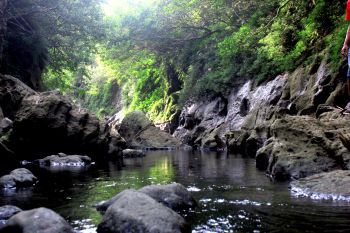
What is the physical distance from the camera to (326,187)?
7137 millimetres

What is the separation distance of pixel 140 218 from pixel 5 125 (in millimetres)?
11430

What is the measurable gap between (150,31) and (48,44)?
8819 mm

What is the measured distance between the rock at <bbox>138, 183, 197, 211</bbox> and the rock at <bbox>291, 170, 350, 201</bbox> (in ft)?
6.82

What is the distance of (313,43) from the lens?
19.0 m

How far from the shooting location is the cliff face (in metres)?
9.22

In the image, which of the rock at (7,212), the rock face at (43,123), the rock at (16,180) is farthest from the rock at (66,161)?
the rock at (7,212)

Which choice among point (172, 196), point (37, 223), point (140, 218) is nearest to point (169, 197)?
point (172, 196)

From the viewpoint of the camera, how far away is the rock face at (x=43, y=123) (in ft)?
50.9

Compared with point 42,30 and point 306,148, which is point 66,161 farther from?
point 306,148

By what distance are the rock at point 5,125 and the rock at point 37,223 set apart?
10.4 m

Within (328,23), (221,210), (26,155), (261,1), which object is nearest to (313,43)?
(328,23)

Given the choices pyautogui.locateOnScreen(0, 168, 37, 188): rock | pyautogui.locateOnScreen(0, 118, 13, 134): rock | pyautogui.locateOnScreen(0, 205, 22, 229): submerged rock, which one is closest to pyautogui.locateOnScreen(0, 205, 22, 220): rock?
pyautogui.locateOnScreen(0, 205, 22, 229): submerged rock

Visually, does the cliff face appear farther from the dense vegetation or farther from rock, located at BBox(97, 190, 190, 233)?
rock, located at BBox(97, 190, 190, 233)

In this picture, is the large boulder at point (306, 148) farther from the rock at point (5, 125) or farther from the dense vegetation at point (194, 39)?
the rock at point (5, 125)
